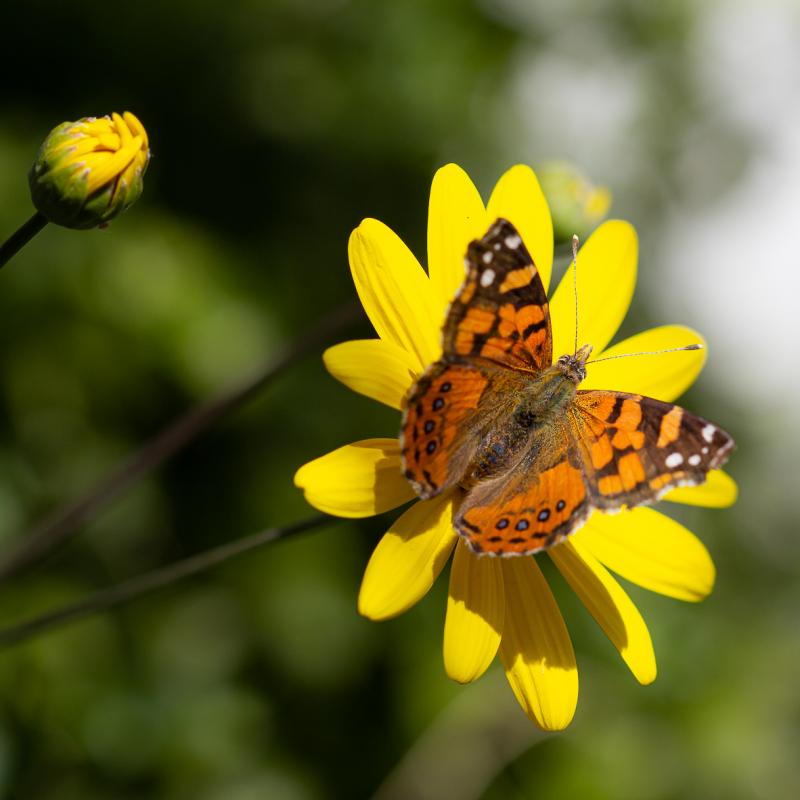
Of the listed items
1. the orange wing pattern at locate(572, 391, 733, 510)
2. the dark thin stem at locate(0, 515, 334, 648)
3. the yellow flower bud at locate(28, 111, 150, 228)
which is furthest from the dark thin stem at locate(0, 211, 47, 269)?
the orange wing pattern at locate(572, 391, 733, 510)

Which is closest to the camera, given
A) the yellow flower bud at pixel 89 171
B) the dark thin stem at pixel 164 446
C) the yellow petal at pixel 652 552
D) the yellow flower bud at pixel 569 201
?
the yellow flower bud at pixel 89 171

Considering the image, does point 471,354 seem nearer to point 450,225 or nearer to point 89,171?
point 450,225

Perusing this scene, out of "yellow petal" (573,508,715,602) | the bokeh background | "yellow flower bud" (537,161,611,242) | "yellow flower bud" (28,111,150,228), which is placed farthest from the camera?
the bokeh background

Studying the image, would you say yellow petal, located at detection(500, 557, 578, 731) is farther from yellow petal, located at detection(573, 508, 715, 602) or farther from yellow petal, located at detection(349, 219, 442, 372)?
yellow petal, located at detection(349, 219, 442, 372)

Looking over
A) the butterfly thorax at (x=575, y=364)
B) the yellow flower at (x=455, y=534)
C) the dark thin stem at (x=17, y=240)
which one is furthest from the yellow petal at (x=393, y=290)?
the dark thin stem at (x=17, y=240)

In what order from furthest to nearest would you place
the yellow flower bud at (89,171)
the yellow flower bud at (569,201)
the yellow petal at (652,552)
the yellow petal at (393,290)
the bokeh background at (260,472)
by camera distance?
the bokeh background at (260,472) < the yellow flower bud at (569,201) < the yellow petal at (652,552) < the yellow petal at (393,290) < the yellow flower bud at (89,171)

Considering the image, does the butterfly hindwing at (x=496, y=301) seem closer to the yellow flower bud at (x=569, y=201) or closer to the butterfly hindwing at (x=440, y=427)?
the butterfly hindwing at (x=440, y=427)

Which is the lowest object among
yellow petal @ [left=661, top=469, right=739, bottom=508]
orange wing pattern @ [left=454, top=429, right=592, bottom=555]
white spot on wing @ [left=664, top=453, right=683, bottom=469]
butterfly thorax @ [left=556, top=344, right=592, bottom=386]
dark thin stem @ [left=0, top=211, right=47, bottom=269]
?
yellow petal @ [left=661, top=469, right=739, bottom=508]
